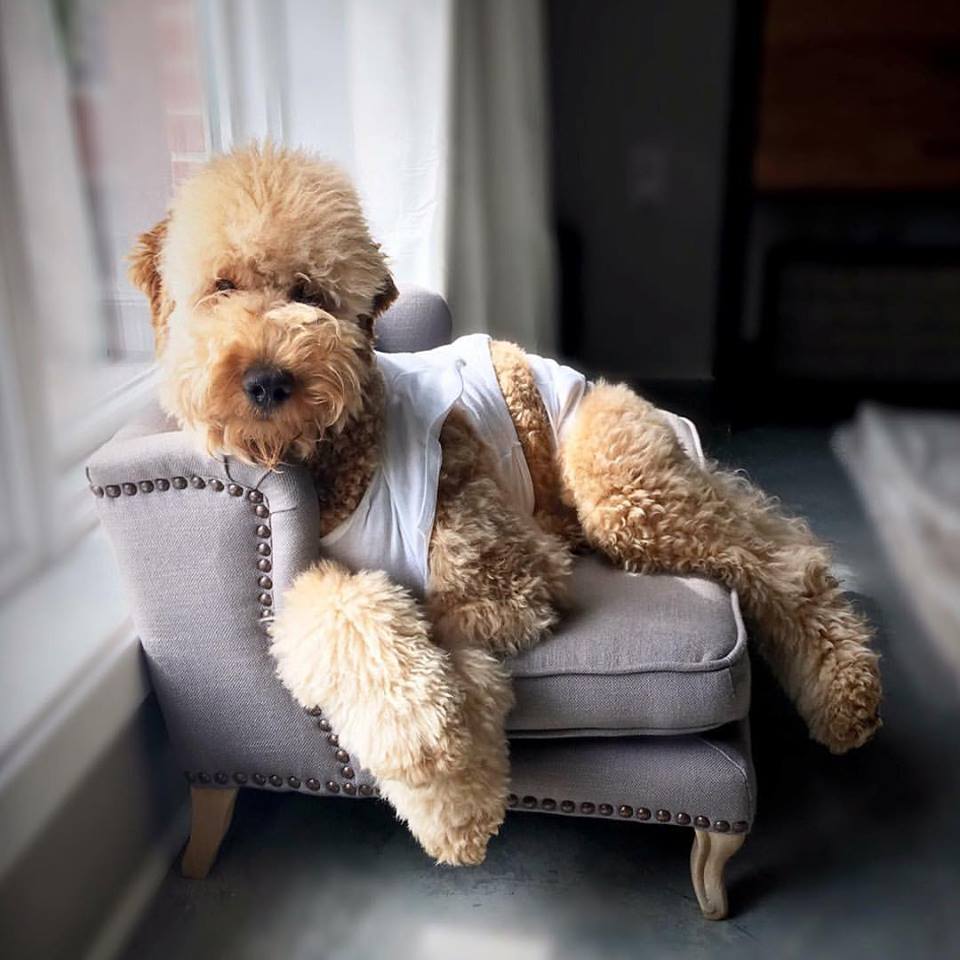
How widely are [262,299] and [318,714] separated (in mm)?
503

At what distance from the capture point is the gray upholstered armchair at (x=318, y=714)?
3.68ft

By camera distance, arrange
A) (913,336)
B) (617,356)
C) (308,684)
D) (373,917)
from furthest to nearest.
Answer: (617,356)
(913,336)
(373,917)
(308,684)

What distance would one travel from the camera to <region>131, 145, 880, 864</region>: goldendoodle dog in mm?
1018

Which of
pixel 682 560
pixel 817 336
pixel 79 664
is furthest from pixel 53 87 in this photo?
pixel 817 336

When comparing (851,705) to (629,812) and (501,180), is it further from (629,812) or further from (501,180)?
(501,180)

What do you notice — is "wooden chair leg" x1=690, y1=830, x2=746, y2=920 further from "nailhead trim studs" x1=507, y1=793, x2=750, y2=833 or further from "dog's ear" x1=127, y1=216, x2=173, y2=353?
"dog's ear" x1=127, y1=216, x2=173, y2=353

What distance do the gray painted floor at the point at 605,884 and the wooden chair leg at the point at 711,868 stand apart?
0.07 ft

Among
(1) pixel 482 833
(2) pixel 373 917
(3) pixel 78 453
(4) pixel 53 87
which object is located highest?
(4) pixel 53 87

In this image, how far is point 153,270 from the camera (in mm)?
1091

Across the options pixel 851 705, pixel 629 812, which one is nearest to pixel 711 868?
pixel 629 812

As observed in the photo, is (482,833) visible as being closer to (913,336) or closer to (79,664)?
(79,664)

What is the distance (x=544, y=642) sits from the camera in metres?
1.21

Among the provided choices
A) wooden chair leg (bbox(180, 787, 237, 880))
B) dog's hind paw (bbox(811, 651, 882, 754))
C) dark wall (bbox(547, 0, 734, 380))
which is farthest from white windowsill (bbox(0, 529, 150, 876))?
dark wall (bbox(547, 0, 734, 380))

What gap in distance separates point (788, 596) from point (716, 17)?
95.2 inches
